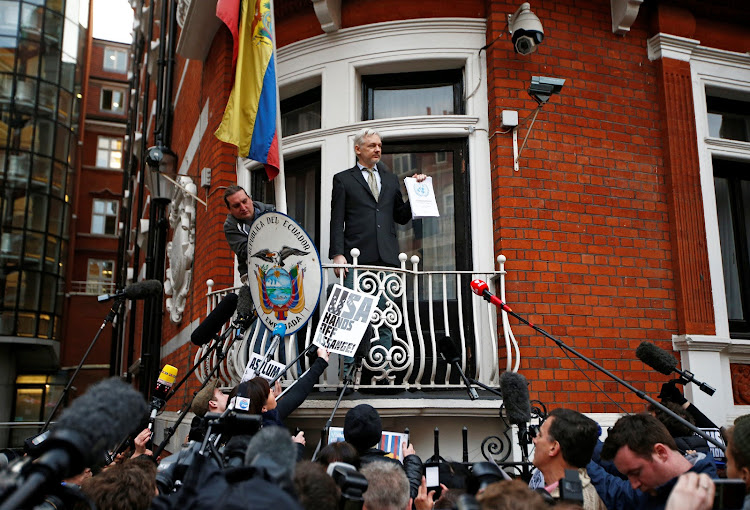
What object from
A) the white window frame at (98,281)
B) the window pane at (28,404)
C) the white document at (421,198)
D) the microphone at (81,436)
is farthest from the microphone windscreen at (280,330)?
the white window frame at (98,281)

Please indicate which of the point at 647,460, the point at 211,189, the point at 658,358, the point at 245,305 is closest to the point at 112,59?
the point at 211,189

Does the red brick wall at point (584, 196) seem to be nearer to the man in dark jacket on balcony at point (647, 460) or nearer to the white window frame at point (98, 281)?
the man in dark jacket on balcony at point (647, 460)

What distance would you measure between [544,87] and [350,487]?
16.0 ft

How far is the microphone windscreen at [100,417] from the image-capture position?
1583 millimetres

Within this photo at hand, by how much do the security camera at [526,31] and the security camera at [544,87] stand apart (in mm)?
450

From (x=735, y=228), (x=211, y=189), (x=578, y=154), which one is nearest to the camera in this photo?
(x=578, y=154)

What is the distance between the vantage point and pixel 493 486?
212 centimetres

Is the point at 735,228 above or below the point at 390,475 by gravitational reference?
above

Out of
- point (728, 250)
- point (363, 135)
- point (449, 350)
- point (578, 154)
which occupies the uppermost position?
point (363, 135)

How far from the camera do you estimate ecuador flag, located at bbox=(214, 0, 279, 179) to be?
676 centimetres

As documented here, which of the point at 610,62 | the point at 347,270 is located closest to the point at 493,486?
the point at 347,270

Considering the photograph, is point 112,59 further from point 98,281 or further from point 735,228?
point 735,228

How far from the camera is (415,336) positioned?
21.9 feet

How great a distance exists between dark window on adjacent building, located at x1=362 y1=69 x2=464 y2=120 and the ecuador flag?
45.7 inches
